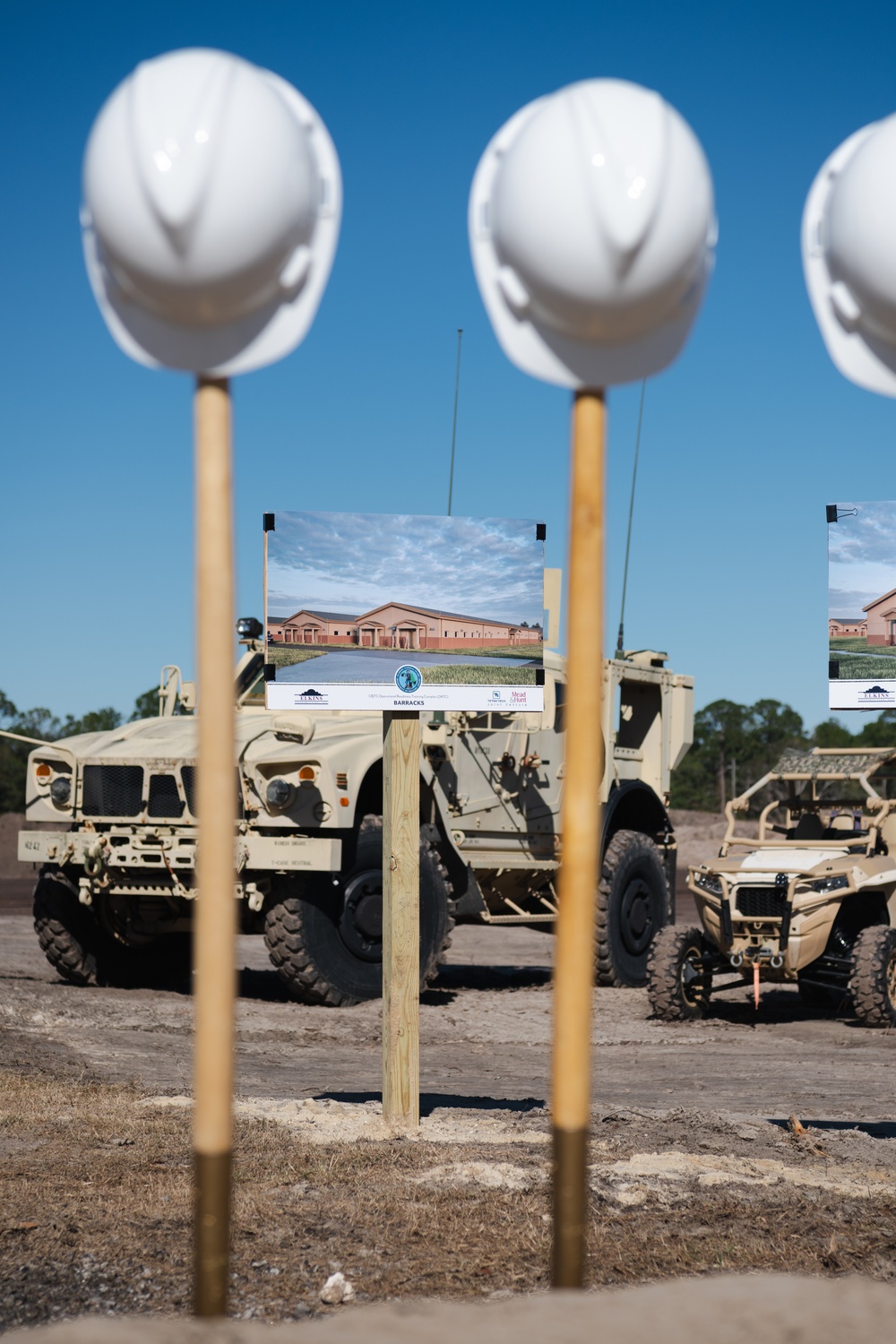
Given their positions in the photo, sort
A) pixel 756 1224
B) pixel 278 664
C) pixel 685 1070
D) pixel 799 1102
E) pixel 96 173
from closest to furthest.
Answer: pixel 96 173 → pixel 756 1224 → pixel 278 664 → pixel 799 1102 → pixel 685 1070

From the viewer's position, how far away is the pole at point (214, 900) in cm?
274

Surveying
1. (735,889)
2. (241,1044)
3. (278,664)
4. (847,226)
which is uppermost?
(847,226)

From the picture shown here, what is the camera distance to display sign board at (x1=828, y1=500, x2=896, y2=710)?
7.58 metres

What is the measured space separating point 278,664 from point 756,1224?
3.42m

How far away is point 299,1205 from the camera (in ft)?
17.8

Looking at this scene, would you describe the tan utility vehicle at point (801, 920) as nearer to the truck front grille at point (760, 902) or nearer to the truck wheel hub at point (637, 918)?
the truck front grille at point (760, 902)

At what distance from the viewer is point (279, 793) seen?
1102 centimetres

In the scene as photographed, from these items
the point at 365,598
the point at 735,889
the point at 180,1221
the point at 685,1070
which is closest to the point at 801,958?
the point at 735,889

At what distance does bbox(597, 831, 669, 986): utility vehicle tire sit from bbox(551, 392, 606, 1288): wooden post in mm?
10203

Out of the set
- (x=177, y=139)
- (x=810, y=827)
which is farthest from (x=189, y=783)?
(x=177, y=139)

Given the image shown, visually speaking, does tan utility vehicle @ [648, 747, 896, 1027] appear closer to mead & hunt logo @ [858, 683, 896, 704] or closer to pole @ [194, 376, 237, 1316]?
mead & hunt logo @ [858, 683, 896, 704]

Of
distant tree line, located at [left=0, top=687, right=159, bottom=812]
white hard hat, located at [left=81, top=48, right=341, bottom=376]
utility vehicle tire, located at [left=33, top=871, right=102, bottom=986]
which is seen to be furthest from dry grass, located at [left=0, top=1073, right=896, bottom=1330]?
distant tree line, located at [left=0, top=687, right=159, bottom=812]

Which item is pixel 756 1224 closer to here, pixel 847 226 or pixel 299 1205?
pixel 299 1205

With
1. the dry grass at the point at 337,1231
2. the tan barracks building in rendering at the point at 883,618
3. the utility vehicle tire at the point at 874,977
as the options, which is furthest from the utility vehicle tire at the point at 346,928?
the tan barracks building in rendering at the point at 883,618
